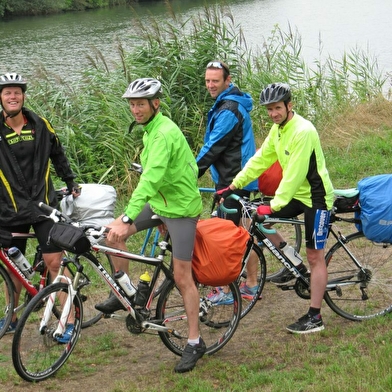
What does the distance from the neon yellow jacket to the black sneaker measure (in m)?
0.59

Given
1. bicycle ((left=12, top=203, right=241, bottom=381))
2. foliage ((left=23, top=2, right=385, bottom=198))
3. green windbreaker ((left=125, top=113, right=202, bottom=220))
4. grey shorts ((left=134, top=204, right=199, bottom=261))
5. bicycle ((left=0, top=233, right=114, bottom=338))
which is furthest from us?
foliage ((left=23, top=2, right=385, bottom=198))

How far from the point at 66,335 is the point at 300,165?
1.91 m

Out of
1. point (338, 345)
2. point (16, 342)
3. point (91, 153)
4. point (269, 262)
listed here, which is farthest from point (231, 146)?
point (91, 153)

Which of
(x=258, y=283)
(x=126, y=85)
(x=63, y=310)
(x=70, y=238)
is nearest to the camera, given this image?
(x=70, y=238)

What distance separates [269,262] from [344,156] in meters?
3.44

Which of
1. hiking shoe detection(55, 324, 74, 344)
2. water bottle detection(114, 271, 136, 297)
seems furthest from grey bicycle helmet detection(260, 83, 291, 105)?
hiking shoe detection(55, 324, 74, 344)

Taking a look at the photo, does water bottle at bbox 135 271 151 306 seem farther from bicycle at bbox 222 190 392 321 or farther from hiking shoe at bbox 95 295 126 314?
bicycle at bbox 222 190 392 321

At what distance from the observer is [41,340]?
4.41 m

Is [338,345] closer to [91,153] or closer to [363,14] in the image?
[91,153]

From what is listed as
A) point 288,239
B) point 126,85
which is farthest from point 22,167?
point 126,85

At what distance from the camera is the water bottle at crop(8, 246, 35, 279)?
504 centimetres

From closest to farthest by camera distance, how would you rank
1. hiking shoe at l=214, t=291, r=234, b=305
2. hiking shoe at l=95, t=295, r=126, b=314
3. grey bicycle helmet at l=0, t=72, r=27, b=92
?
hiking shoe at l=95, t=295, r=126, b=314
grey bicycle helmet at l=0, t=72, r=27, b=92
hiking shoe at l=214, t=291, r=234, b=305

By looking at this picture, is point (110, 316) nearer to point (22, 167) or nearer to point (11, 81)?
point (22, 167)

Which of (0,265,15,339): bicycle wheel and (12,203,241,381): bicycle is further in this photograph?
(0,265,15,339): bicycle wheel
